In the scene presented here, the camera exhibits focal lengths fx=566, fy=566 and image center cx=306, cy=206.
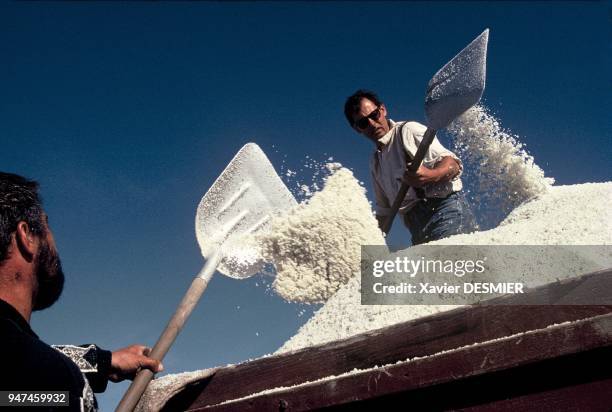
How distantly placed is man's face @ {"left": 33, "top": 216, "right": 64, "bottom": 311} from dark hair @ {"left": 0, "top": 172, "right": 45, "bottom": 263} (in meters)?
0.04

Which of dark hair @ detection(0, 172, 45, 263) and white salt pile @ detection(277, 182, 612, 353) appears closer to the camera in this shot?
dark hair @ detection(0, 172, 45, 263)

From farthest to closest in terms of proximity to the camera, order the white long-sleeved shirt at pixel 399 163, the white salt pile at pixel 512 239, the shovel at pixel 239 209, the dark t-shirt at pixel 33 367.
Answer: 1. the white long-sleeved shirt at pixel 399 163
2. the shovel at pixel 239 209
3. the white salt pile at pixel 512 239
4. the dark t-shirt at pixel 33 367

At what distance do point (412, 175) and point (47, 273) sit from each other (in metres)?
2.24

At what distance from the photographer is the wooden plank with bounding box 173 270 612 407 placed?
135cm

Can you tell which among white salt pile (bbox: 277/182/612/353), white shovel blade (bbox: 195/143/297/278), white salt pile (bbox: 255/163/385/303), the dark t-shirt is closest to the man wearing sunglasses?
white salt pile (bbox: 277/182/612/353)

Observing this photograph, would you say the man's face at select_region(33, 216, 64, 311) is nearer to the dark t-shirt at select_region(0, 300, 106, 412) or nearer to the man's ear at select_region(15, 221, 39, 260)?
the man's ear at select_region(15, 221, 39, 260)

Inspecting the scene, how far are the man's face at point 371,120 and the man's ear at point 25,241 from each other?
2.52 meters

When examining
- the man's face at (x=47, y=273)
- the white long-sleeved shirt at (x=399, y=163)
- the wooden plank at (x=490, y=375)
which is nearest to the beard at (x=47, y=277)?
the man's face at (x=47, y=273)

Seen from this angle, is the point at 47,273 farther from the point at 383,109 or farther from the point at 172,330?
the point at 383,109

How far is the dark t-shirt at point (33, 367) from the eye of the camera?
1.19m

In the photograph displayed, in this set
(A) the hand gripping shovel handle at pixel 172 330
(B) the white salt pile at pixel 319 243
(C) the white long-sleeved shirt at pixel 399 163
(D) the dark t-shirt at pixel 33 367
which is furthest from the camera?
(C) the white long-sleeved shirt at pixel 399 163

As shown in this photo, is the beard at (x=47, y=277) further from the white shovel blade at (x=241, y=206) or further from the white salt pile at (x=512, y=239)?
the white shovel blade at (x=241, y=206)

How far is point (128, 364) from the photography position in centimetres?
186

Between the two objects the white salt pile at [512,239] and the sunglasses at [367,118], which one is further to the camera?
the sunglasses at [367,118]
